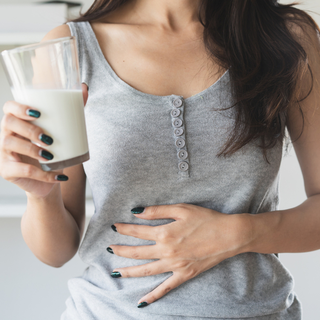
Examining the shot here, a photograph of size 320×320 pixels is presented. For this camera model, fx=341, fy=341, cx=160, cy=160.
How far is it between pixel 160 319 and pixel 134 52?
614 millimetres

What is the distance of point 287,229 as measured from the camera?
77cm

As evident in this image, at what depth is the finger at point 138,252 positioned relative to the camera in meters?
0.73

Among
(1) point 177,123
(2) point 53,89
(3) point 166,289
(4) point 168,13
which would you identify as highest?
(4) point 168,13

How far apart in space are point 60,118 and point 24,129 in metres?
0.06

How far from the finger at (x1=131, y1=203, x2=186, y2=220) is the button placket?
0.07m

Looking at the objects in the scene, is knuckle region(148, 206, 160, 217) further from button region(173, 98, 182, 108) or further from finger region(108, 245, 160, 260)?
button region(173, 98, 182, 108)

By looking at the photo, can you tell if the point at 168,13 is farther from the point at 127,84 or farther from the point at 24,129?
the point at 24,129

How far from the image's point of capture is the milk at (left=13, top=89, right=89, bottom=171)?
519 millimetres

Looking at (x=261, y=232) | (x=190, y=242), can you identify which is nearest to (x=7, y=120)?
(x=190, y=242)

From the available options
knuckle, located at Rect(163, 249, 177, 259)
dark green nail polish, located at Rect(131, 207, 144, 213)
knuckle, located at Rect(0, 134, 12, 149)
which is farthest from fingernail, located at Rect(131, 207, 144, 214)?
knuckle, located at Rect(0, 134, 12, 149)

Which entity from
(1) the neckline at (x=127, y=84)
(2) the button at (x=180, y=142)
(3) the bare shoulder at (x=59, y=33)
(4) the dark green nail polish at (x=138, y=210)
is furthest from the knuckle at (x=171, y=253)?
(3) the bare shoulder at (x=59, y=33)

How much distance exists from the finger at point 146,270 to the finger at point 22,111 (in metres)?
0.39

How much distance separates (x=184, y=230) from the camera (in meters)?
0.72

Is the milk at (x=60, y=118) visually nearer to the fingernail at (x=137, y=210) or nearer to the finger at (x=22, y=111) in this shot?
the finger at (x=22, y=111)
